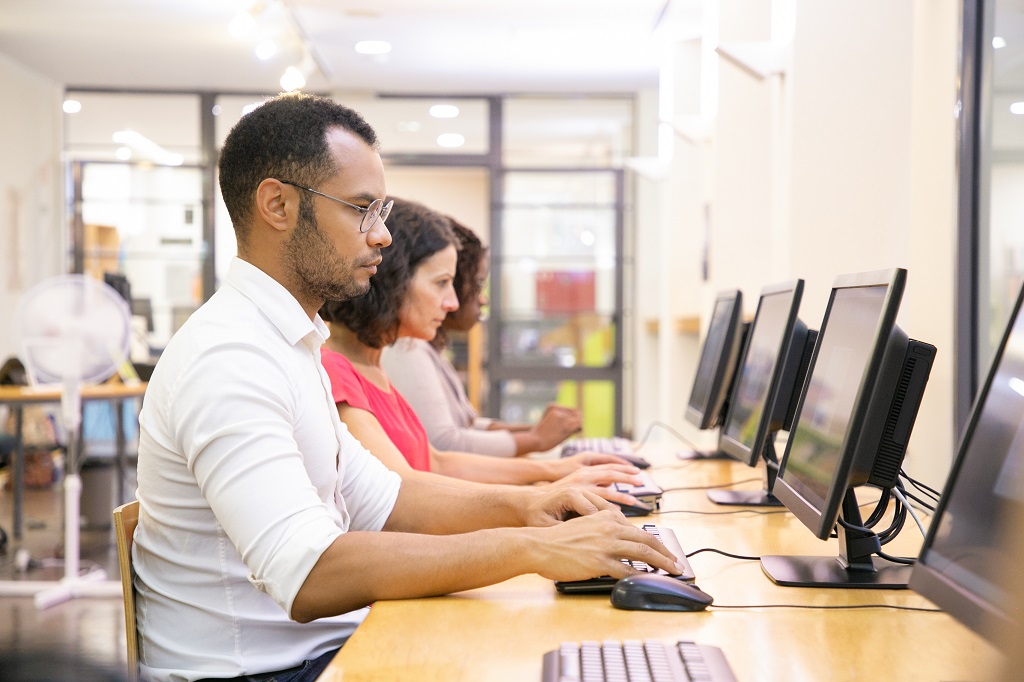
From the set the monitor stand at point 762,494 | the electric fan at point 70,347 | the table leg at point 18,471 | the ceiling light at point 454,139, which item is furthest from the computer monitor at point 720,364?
the ceiling light at point 454,139

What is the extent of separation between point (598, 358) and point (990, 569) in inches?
286

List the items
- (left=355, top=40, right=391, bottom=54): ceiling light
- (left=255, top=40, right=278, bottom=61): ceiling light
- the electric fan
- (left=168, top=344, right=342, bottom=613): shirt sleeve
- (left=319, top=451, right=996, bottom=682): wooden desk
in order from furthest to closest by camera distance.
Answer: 1. (left=355, top=40, right=391, bottom=54): ceiling light
2. (left=255, top=40, right=278, bottom=61): ceiling light
3. the electric fan
4. (left=168, top=344, right=342, bottom=613): shirt sleeve
5. (left=319, top=451, right=996, bottom=682): wooden desk

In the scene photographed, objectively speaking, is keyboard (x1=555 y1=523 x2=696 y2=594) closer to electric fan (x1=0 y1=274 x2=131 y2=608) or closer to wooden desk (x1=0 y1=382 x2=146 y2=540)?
electric fan (x1=0 y1=274 x2=131 y2=608)

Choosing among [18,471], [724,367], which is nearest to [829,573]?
[724,367]

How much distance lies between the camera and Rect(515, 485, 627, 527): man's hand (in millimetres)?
1582

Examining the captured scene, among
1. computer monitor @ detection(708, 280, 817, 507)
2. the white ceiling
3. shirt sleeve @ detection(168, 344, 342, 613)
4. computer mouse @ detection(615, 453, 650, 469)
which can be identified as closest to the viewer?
shirt sleeve @ detection(168, 344, 342, 613)

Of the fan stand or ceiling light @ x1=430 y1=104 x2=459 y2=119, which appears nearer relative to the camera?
the fan stand

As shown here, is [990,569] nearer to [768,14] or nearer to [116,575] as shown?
[768,14]

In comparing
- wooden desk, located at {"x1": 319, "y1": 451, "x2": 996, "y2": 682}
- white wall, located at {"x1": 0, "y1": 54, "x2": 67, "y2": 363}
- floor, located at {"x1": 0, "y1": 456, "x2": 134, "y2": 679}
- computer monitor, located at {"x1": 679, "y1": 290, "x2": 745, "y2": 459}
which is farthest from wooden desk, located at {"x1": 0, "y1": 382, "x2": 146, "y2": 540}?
wooden desk, located at {"x1": 319, "y1": 451, "x2": 996, "y2": 682}

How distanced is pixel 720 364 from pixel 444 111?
5.91 metres

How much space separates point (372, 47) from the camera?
22.2 feet

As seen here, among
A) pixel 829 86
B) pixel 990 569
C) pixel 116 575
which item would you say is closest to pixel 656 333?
pixel 116 575

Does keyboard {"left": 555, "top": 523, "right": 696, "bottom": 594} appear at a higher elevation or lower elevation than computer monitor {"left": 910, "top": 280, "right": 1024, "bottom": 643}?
lower

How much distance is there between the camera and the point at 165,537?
1395 mm
